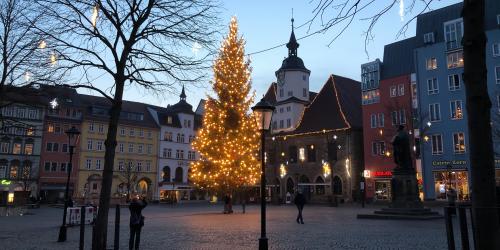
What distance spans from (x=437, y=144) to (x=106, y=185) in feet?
130

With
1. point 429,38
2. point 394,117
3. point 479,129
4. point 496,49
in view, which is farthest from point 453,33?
point 479,129

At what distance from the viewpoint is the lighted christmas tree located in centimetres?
3222

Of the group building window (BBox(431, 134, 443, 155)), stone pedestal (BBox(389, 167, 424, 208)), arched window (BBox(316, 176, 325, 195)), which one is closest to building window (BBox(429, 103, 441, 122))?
building window (BBox(431, 134, 443, 155))

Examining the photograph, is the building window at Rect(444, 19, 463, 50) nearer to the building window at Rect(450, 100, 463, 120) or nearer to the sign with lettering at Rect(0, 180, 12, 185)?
the building window at Rect(450, 100, 463, 120)

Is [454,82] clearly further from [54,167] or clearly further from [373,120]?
[54,167]

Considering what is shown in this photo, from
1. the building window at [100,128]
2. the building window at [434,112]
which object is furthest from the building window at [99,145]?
the building window at [434,112]

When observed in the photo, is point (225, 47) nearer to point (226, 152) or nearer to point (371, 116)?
point (226, 152)

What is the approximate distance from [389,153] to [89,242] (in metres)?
38.0

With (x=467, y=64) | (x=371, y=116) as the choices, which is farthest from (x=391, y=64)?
(x=467, y=64)

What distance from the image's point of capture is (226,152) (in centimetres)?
3219

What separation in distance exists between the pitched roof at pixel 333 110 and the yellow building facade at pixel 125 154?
81.9 feet

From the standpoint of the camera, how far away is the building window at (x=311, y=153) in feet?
Answer: 186

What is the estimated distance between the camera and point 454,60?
43.3m

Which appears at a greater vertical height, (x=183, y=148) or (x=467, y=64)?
(x=183, y=148)
